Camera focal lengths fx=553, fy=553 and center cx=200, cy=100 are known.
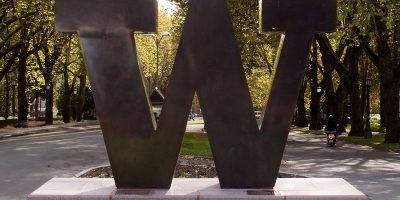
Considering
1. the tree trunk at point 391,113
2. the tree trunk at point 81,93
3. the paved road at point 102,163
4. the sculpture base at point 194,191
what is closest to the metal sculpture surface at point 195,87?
the sculpture base at point 194,191

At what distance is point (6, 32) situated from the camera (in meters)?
36.4

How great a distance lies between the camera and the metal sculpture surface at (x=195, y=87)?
9195 mm

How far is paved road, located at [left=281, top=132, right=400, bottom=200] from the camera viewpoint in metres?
12.7

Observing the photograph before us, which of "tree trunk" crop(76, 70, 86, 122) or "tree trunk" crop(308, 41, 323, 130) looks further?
"tree trunk" crop(76, 70, 86, 122)

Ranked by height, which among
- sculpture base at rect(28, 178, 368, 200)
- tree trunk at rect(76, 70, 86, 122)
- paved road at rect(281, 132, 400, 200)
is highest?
tree trunk at rect(76, 70, 86, 122)

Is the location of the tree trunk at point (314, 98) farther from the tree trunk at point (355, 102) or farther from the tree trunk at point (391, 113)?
the tree trunk at point (391, 113)

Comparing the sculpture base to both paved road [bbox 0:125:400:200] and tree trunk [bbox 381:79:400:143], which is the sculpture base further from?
tree trunk [bbox 381:79:400:143]

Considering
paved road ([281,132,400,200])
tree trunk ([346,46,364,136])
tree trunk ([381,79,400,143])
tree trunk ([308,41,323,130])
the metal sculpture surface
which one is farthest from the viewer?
tree trunk ([308,41,323,130])

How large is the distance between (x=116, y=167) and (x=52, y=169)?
23.4ft

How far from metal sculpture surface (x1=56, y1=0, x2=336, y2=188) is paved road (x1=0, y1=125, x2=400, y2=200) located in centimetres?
326

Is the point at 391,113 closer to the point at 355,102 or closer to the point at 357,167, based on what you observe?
the point at 355,102

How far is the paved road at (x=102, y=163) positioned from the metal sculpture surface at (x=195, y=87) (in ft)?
10.7

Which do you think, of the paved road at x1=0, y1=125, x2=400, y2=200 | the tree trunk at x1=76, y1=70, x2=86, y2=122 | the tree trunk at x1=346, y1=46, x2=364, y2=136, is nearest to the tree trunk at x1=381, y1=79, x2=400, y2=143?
the paved road at x1=0, y1=125, x2=400, y2=200

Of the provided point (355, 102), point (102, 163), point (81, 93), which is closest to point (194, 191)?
point (102, 163)
